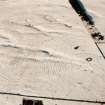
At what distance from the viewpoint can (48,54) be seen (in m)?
3.38

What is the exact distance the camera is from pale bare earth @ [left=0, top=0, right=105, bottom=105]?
2801mm

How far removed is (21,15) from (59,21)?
0.51 m

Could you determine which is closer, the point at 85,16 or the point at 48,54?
the point at 48,54

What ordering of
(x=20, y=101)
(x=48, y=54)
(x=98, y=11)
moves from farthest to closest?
(x=98, y=11), (x=48, y=54), (x=20, y=101)

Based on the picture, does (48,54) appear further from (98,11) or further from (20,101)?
(98,11)

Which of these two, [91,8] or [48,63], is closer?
[48,63]

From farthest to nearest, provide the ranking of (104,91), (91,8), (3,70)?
(91,8) → (3,70) → (104,91)

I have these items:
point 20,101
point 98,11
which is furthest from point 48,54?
point 98,11

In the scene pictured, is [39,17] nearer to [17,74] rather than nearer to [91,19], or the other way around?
[91,19]

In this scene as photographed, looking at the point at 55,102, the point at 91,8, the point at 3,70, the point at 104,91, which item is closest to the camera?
the point at 55,102

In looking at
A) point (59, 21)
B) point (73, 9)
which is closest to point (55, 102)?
point (59, 21)

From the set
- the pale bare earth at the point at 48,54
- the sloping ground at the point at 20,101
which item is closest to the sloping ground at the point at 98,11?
the pale bare earth at the point at 48,54

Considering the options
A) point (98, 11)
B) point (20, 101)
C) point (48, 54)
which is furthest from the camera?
point (98, 11)

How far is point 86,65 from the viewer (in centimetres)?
322
